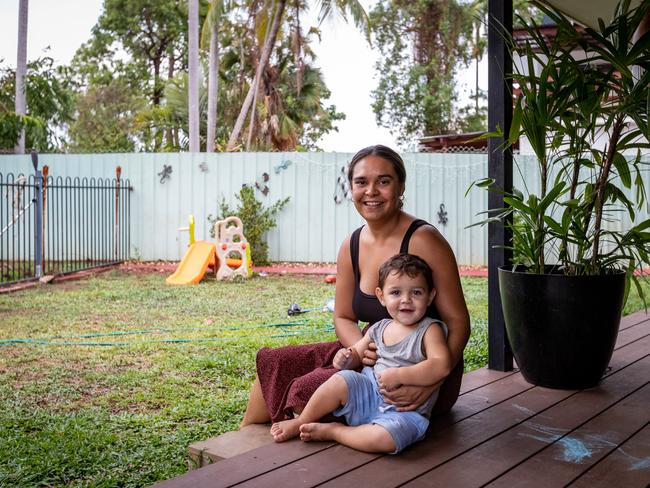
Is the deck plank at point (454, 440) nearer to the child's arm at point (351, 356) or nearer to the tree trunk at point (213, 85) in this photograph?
the child's arm at point (351, 356)

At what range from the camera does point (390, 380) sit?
2066 mm

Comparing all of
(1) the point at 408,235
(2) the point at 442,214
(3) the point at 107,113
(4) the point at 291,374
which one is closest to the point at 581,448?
(1) the point at 408,235

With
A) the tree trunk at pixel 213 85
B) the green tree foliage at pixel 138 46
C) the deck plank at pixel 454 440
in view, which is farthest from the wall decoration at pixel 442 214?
the green tree foliage at pixel 138 46

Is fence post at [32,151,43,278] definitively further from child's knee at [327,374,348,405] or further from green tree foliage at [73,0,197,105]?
green tree foliage at [73,0,197,105]

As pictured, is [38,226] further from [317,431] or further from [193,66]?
[317,431]

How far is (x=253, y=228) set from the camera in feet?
32.3

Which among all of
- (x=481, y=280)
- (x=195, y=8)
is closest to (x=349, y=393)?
(x=481, y=280)

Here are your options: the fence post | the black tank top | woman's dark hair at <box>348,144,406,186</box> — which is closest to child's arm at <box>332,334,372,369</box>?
the black tank top

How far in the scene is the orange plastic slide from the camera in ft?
26.8

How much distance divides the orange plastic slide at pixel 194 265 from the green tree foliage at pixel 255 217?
1.23 m

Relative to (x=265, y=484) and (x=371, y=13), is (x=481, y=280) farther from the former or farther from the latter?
(x=371, y=13)

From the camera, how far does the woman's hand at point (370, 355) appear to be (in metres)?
2.23

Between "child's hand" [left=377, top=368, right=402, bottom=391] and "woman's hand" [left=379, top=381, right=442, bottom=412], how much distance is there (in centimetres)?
1

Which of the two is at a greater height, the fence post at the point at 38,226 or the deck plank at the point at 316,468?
the fence post at the point at 38,226
